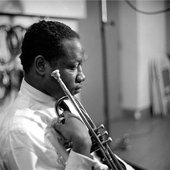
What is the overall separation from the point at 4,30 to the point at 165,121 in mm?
2637

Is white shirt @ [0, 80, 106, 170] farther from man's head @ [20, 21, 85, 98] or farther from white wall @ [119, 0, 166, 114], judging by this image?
white wall @ [119, 0, 166, 114]

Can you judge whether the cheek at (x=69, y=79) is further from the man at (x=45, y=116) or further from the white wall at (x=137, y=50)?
the white wall at (x=137, y=50)

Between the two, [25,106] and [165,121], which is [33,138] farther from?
[165,121]

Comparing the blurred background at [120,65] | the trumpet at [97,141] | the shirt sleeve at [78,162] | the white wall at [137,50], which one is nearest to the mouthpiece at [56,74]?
the trumpet at [97,141]

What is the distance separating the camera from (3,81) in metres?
2.09

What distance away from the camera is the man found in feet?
2.06

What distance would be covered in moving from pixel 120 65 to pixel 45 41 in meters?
3.18

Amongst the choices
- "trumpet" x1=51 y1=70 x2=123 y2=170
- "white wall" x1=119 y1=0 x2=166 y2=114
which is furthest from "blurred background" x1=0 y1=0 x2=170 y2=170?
→ "trumpet" x1=51 y1=70 x2=123 y2=170

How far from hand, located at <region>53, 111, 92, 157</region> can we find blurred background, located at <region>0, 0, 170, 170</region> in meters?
1.58

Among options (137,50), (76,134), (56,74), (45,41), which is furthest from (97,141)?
(137,50)

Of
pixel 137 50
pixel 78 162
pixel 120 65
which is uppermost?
pixel 137 50

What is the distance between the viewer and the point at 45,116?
2.44 feet

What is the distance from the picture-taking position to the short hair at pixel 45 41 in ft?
2.26

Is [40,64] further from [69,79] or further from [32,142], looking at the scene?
[32,142]
